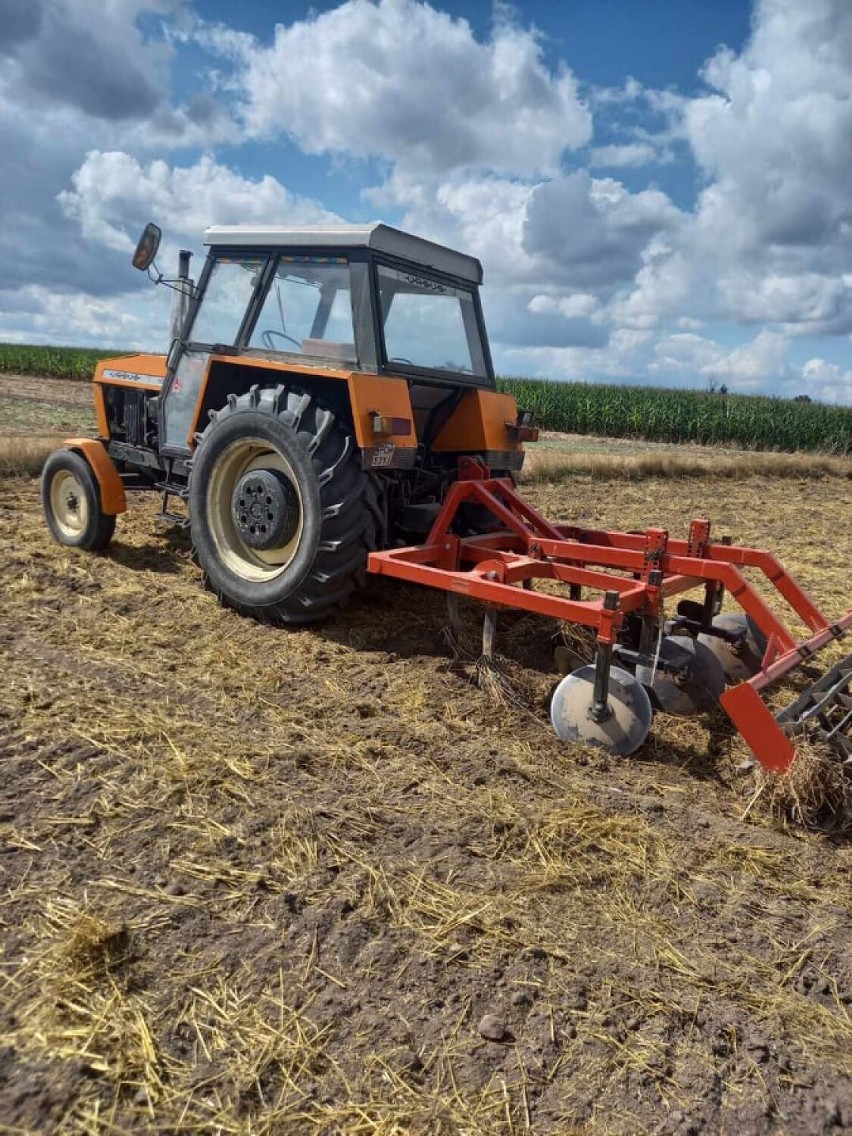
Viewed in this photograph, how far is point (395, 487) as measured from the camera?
493 cm

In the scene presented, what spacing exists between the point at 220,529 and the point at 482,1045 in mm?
3611

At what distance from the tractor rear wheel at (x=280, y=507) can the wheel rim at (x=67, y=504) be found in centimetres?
164

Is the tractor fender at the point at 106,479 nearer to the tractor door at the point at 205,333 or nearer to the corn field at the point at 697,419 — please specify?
the tractor door at the point at 205,333

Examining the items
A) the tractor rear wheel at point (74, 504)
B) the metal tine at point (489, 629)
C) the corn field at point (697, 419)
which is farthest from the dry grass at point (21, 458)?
the corn field at point (697, 419)

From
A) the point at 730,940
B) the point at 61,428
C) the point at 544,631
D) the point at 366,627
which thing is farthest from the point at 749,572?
the point at 61,428

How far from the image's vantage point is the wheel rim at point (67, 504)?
241 inches

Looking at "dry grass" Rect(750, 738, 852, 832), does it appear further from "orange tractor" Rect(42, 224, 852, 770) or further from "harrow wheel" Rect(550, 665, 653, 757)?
"harrow wheel" Rect(550, 665, 653, 757)

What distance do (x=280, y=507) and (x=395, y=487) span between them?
2.47 ft

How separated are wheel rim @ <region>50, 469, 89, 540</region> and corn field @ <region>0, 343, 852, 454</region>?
23.1 meters

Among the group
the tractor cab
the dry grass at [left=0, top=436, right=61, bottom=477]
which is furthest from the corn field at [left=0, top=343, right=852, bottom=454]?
the tractor cab

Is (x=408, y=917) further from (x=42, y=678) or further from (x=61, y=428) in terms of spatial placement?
(x=61, y=428)

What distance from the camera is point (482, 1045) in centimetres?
190

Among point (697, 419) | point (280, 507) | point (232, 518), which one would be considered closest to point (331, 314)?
point (280, 507)

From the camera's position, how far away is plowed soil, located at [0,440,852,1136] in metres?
1.78
